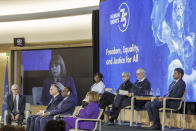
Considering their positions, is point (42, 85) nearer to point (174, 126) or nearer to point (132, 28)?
point (132, 28)

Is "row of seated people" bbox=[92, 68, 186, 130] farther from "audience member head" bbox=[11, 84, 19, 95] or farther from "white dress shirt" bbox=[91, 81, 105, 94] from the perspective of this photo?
"audience member head" bbox=[11, 84, 19, 95]

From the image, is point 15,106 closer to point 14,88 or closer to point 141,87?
point 14,88

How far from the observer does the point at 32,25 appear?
47.5ft

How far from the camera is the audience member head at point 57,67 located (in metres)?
13.5

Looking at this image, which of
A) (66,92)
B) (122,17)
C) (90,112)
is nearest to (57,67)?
(122,17)

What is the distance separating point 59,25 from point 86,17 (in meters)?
1.31

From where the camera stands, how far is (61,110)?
6.67 metres

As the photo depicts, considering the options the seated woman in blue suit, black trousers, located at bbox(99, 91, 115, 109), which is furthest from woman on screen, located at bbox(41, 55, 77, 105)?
the seated woman in blue suit

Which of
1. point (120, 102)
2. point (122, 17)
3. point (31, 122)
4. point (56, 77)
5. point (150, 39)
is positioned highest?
point (122, 17)

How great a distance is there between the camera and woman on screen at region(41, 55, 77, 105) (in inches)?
523

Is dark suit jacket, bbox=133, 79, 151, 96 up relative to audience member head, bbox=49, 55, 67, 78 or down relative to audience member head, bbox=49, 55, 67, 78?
down

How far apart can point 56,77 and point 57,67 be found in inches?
14.0

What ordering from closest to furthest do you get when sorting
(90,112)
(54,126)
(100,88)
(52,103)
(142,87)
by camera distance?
1. (54,126)
2. (90,112)
3. (52,103)
4. (142,87)
5. (100,88)

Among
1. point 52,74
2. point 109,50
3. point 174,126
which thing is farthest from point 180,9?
point 52,74
